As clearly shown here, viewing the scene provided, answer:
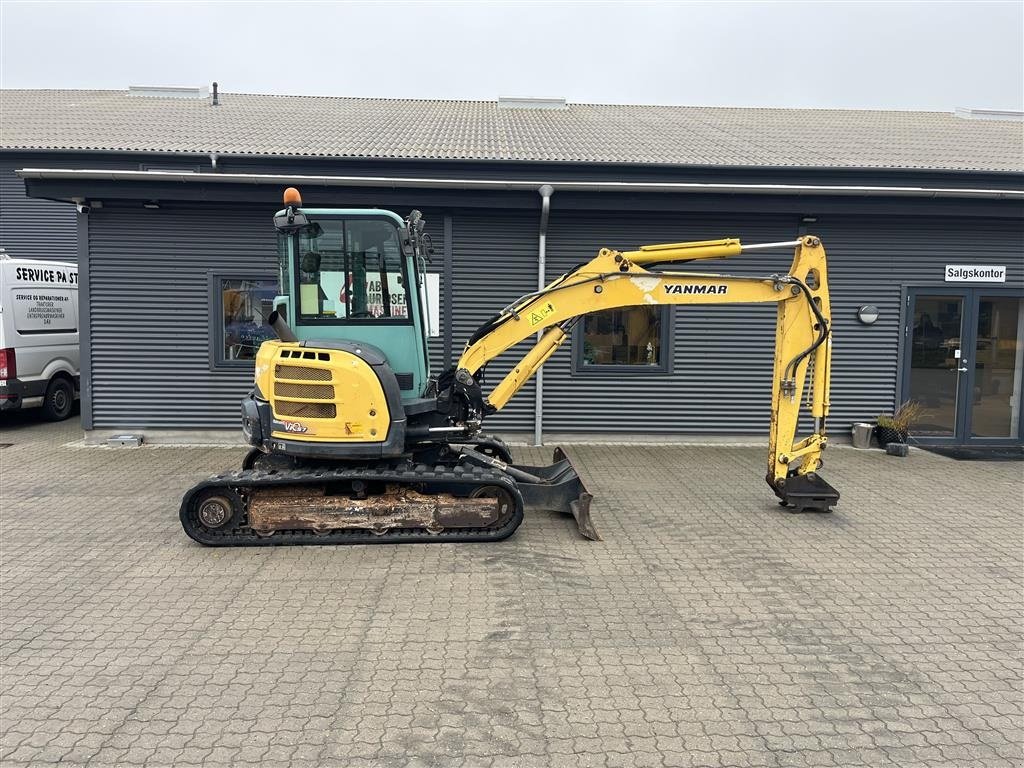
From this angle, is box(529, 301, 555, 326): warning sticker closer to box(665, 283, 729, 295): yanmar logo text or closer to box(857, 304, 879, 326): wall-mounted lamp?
box(665, 283, 729, 295): yanmar logo text

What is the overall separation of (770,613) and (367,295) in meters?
4.08

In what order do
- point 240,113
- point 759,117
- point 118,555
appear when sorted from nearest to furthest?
1. point 118,555
2. point 240,113
3. point 759,117

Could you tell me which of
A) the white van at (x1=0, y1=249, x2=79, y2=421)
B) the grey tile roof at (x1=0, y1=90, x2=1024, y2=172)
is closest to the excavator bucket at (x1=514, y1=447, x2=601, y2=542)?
the grey tile roof at (x1=0, y1=90, x2=1024, y2=172)

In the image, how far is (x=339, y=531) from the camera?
5918 mm

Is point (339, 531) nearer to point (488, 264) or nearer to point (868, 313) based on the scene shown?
point (488, 264)

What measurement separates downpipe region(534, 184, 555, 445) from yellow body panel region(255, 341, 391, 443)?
3.71 m

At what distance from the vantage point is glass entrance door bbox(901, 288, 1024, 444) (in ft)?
33.5

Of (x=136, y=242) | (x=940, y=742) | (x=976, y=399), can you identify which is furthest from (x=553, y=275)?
(x=940, y=742)

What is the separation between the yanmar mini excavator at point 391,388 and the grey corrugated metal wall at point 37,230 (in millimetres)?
12240

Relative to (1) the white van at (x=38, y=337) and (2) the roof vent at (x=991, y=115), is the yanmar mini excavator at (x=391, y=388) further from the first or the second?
(2) the roof vent at (x=991, y=115)

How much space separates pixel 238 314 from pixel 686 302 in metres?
6.56

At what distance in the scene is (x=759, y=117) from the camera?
1641 centimetres

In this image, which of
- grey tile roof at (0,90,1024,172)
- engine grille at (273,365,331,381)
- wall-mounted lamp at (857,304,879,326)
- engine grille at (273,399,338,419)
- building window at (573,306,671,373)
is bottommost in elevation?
engine grille at (273,399,338,419)

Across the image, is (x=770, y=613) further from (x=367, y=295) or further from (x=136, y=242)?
(x=136, y=242)
